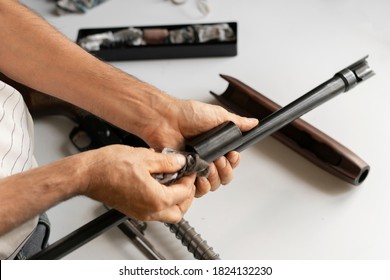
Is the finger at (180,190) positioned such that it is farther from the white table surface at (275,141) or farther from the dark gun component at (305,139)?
the dark gun component at (305,139)

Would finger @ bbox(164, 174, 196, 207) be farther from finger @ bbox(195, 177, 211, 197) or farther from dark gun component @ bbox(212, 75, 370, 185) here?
dark gun component @ bbox(212, 75, 370, 185)

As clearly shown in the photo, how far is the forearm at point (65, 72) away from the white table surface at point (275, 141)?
0.22m

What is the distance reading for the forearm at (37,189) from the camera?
549mm

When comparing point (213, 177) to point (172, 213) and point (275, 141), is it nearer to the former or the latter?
point (172, 213)

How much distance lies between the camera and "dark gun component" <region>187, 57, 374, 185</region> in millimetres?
682

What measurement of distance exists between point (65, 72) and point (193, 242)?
1.07 feet

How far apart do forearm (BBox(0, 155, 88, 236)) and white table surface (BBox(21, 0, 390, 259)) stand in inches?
11.6

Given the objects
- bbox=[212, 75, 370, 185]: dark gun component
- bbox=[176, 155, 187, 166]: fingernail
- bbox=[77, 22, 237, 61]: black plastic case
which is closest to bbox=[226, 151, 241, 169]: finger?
bbox=[176, 155, 187, 166]: fingernail

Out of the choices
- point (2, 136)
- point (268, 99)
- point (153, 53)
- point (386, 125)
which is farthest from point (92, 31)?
point (386, 125)

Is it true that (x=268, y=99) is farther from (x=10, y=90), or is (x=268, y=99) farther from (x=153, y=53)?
(x=10, y=90)

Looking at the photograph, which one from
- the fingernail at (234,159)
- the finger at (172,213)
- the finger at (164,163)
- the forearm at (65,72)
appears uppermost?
the forearm at (65,72)

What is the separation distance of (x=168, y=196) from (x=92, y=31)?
0.71 meters

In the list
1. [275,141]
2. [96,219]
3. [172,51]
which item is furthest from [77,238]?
[172,51]

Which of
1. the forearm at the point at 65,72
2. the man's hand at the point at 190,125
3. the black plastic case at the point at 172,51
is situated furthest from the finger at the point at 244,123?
the black plastic case at the point at 172,51
